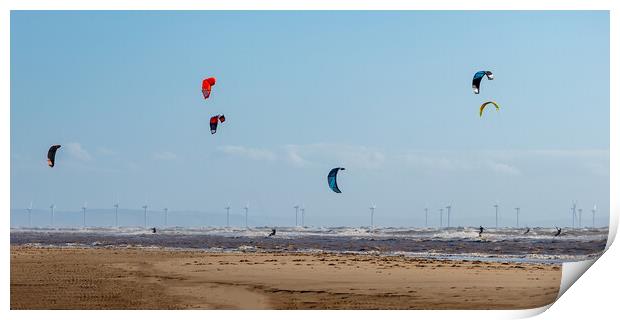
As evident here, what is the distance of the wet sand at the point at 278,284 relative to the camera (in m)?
8.12

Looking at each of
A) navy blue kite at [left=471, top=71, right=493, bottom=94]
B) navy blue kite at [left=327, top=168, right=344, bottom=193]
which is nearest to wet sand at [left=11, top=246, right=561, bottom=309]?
navy blue kite at [left=327, top=168, right=344, bottom=193]

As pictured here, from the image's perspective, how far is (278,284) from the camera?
30.1 feet

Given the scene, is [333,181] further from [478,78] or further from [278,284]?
[478,78]

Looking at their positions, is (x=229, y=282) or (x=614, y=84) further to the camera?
(x=229, y=282)

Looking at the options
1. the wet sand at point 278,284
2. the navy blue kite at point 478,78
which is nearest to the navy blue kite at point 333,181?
the wet sand at point 278,284

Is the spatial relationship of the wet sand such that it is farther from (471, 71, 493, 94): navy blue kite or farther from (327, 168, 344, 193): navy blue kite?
(471, 71, 493, 94): navy blue kite

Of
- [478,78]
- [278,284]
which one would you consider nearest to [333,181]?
[278,284]

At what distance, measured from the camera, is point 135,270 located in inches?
406

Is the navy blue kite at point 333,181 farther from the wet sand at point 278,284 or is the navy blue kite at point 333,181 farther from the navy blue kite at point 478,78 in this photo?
the navy blue kite at point 478,78

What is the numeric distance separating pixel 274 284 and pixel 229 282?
440 mm

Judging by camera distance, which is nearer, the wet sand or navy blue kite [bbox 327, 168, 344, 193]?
the wet sand

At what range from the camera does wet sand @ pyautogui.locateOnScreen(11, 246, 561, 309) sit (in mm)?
8117
